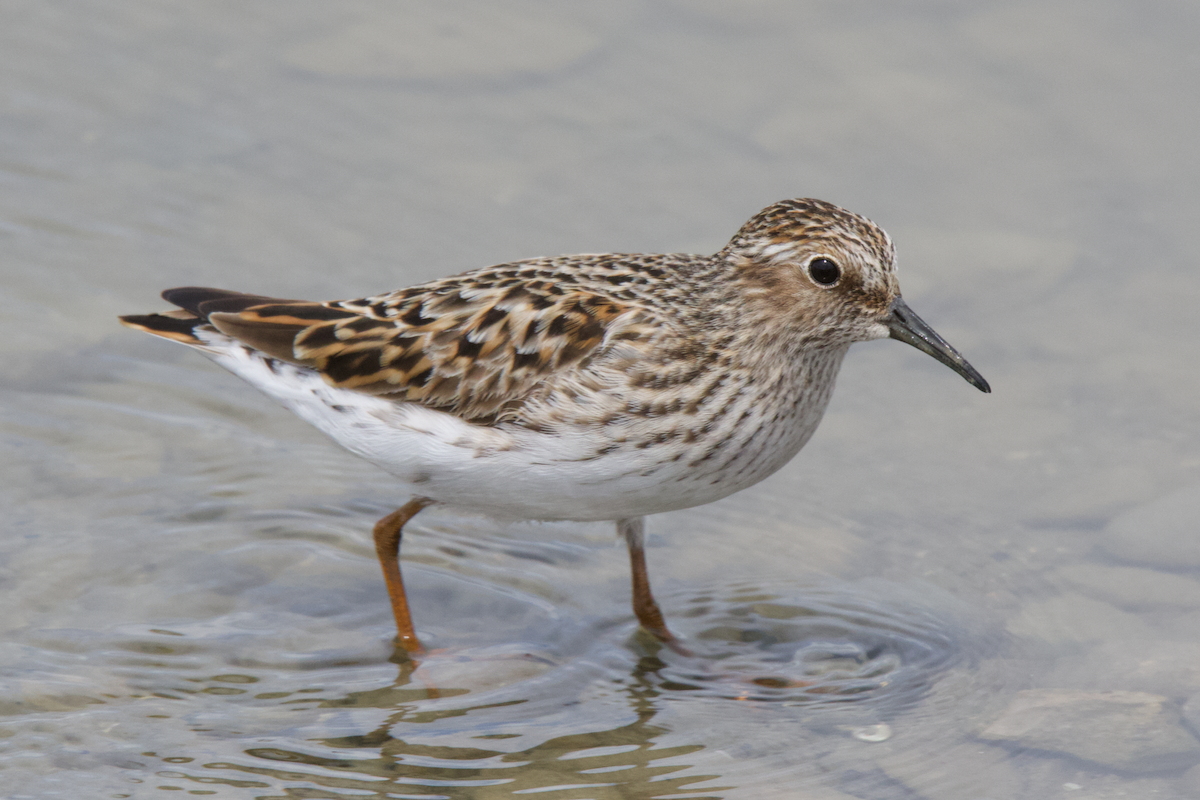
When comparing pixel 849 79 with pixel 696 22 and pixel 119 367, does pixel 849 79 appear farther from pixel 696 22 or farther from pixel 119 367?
pixel 119 367

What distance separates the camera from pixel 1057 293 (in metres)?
10.9

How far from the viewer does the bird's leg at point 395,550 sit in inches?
321

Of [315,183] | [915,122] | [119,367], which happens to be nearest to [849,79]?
[915,122]

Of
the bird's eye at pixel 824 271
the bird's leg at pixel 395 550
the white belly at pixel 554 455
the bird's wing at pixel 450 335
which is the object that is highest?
the bird's eye at pixel 824 271

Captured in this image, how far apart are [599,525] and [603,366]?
2158 mm

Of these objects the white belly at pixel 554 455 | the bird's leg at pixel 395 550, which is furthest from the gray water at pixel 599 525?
the white belly at pixel 554 455

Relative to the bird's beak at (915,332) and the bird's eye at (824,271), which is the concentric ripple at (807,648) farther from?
the bird's eye at (824,271)

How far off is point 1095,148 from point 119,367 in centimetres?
771

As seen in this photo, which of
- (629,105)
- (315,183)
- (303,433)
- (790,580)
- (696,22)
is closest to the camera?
(790,580)

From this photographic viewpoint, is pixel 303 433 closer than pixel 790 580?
No

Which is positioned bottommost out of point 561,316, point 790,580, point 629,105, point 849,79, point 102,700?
point 102,700

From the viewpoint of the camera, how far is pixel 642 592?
332 inches

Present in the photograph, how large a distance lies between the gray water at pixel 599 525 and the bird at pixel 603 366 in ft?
3.40

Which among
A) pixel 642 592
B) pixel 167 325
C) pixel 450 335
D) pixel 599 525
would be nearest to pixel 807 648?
pixel 642 592
